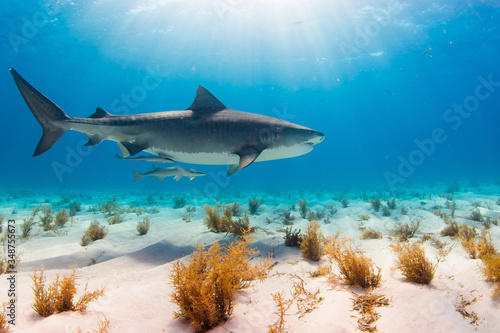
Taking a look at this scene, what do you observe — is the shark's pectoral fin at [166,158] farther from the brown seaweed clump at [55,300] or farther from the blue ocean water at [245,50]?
the blue ocean water at [245,50]

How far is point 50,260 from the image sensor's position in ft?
15.4

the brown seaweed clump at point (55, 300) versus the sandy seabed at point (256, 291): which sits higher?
the brown seaweed clump at point (55, 300)

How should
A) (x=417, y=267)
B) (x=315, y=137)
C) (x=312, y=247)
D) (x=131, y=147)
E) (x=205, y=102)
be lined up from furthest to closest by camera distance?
(x=205, y=102) → (x=131, y=147) → (x=315, y=137) → (x=312, y=247) → (x=417, y=267)

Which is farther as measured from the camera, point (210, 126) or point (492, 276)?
point (210, 126)

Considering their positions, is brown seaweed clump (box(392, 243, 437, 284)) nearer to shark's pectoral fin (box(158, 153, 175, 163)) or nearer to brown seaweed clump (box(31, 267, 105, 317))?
brown seaweed clump (box(31, 267, 105, 317))

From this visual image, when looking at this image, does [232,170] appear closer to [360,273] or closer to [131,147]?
[131,147]

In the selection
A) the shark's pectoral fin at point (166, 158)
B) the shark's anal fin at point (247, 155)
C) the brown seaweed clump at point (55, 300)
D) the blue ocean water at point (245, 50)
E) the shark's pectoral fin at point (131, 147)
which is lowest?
the brown seaweed clump at point (55, 300)

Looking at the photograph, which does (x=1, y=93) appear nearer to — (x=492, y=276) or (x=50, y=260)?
(x=50, y=260)

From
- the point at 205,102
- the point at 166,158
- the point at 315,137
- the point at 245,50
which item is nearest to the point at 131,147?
the point at 166,158

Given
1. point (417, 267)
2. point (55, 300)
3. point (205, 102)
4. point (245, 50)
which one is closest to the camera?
point (55, 300)

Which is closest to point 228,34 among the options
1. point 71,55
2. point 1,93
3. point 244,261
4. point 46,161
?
point 71,55

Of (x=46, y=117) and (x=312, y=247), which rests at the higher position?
(x=46, y=117)

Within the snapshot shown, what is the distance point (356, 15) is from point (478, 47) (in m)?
24.2

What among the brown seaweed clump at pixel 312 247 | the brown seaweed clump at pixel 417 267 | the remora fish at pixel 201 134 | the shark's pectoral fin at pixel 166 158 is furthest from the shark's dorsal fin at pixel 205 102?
the brown seaweed clump at pixel 417 267
